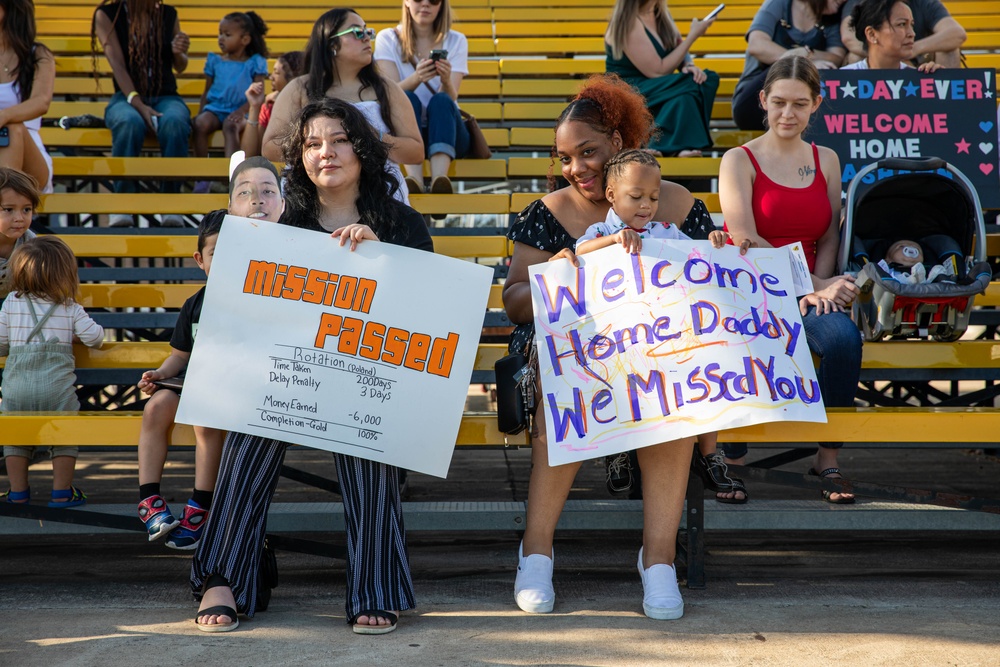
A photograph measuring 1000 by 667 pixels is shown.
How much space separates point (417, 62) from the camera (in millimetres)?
5363

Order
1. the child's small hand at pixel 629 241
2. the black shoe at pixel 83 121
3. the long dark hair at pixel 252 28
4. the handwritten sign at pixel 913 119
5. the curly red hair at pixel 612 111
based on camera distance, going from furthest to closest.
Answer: the black shoe at pixel 83 121, the long dark hair at pixel 252 28, the handwritten sign at pixel 913 119, the curly red hair at pixel 612 111, the child's small hand at pixel 629 241

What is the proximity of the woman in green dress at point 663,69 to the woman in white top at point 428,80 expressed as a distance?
980 mm

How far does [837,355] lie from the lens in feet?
9.55

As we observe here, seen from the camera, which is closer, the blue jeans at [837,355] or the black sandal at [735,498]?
the blue jeans at [837,355]

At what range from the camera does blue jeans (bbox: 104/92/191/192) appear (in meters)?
5.77

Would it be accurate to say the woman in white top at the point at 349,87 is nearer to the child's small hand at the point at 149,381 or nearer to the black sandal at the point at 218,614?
the child's small hand at the point at 149,381

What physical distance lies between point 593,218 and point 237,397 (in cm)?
125

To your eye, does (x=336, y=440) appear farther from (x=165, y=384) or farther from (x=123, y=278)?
(x=123, y=278)

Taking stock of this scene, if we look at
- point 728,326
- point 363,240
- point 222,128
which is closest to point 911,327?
point 728,326

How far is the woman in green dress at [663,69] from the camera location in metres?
5.36

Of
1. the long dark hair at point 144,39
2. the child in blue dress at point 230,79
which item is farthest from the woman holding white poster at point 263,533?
the long dark hair at point 144,39

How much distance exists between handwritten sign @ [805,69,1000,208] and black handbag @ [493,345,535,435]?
271 cm

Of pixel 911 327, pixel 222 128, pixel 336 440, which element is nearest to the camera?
pixel 336 440

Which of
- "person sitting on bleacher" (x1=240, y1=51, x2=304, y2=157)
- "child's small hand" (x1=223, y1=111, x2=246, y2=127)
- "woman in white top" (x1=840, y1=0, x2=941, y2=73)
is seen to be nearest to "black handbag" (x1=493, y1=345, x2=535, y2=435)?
"person sitting on bleacher" (x1=240, y1=51, x2=304, y2=157)
